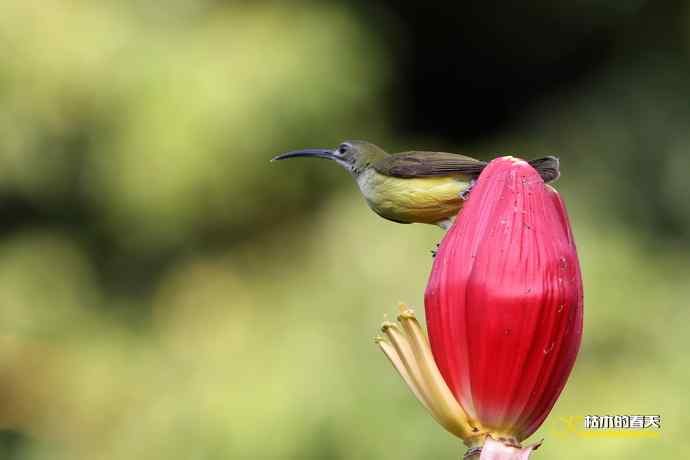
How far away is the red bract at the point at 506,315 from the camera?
5.39 feet

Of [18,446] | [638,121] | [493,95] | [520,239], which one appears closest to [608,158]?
[638,121]

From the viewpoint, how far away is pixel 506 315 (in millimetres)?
1633

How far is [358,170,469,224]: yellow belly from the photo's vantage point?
311 centimetres

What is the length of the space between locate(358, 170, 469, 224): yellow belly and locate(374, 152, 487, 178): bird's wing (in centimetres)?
2

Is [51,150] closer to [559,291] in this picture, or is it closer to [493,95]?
[493,95]

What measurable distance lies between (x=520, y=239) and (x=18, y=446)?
554 centimetres

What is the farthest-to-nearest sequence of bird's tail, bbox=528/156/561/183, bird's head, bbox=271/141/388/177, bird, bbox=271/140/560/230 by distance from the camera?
bird's head, bbox=271/141/388/177 < bird, bbox=271/140/560/230 < bird's tail, bbox=528/156/561/183

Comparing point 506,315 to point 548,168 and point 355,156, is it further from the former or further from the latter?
point 355,156

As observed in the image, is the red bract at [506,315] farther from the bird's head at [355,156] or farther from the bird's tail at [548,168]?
the bird's head at [355,156]

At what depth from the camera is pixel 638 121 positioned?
6633mm

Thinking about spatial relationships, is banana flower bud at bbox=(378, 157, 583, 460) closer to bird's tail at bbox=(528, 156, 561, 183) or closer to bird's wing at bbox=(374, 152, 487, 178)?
bird's tail at bbox=(528, 156, 561, 183)

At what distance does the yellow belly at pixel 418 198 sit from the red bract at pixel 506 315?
132cm

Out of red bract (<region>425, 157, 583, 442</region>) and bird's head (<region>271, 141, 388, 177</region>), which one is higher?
bird's head (<region>271, 141, 388, 177</region>)

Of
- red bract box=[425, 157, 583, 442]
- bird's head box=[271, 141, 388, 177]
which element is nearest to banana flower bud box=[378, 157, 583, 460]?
red bract box=[425, 157, 583, 442]
